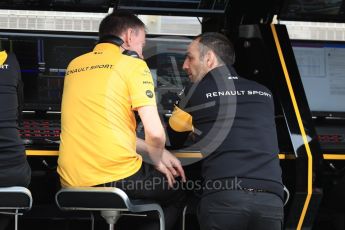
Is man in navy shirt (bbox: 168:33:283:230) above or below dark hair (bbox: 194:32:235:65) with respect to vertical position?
below

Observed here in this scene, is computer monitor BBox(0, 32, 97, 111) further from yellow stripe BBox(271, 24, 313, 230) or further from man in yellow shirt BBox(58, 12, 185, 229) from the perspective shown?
yellow stripe BBox(271, 24, 313, 230)

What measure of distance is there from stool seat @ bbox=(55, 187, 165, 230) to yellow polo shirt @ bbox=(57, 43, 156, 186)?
61 millimetres

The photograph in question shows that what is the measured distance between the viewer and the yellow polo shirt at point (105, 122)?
2.50m

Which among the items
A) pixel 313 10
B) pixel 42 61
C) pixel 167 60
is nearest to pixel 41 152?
pixel 42 61

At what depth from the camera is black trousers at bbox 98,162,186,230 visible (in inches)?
99.7

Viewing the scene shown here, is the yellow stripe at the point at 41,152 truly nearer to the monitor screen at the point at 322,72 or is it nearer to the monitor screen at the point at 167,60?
the monitor screen at the point at 167,60

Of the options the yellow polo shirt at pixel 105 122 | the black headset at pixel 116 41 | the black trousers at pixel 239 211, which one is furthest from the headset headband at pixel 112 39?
the black trousers at pixel 239 211

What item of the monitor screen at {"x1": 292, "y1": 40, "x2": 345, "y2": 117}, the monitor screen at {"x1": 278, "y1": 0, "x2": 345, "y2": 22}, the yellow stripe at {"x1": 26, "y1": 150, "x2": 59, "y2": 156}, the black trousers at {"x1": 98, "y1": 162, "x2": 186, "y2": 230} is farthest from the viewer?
the monitor screen at {"x1": 292, "y1": 40, "x2": 345, "y2": 117}

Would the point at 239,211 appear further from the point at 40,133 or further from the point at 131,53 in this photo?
the point at 40,133

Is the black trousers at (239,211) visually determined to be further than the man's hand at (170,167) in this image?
No

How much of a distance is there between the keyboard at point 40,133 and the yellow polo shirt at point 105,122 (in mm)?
349

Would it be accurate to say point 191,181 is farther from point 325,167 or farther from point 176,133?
point 325,167

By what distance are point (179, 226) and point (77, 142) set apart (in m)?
1.21

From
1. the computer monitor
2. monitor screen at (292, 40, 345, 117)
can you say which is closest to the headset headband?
the computer monitor
